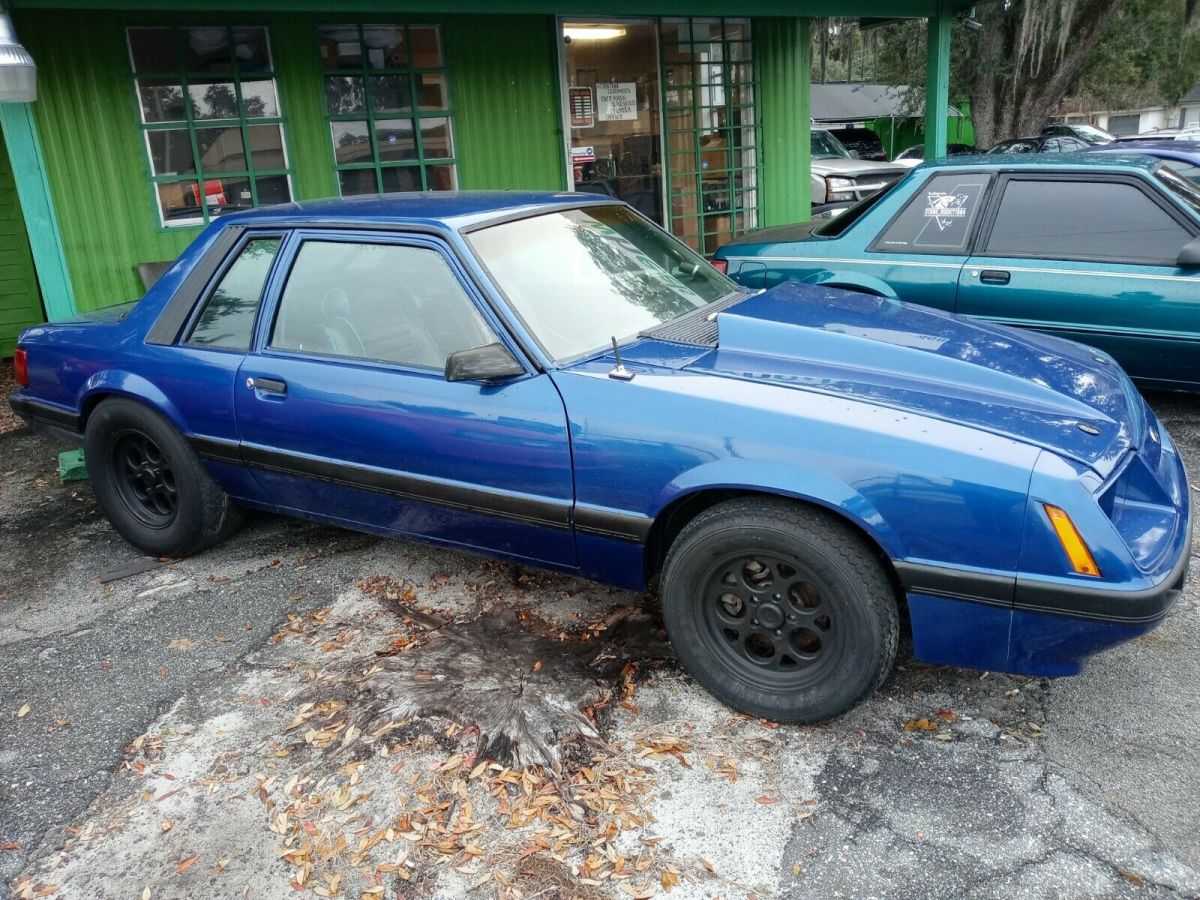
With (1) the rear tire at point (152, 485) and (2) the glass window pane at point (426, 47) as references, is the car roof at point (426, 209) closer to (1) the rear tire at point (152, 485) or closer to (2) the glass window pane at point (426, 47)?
(1) the rear tire at point (152, 485)

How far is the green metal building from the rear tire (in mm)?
2037

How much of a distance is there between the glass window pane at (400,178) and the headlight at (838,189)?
7869 millimetres

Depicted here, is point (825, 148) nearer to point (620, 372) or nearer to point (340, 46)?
point (340, 46)

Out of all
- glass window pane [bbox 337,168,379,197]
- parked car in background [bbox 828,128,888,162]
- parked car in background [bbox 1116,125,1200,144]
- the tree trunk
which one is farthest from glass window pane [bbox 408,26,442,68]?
parked car in background [bbox 828,128,888,162]

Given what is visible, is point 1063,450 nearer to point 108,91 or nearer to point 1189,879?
point 1189,879

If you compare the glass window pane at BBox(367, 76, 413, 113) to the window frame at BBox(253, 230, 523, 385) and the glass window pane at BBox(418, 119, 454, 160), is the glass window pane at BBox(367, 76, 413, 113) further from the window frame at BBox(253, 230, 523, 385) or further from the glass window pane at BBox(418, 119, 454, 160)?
the window frame at BBox(253, 230, 523, 385)

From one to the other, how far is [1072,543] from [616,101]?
26.3 feet

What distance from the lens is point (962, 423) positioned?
2.60 m

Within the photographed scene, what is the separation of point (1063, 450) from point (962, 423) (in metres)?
0.26

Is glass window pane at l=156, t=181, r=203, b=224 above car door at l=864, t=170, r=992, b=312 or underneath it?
above

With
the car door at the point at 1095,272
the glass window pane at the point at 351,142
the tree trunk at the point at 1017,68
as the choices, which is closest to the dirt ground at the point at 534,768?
the car door at the point at 1095,272

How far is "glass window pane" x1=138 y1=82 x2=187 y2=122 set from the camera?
23.5 feet

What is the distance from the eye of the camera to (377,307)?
11.5 ft

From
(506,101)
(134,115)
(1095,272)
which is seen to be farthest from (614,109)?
(1095,272)
